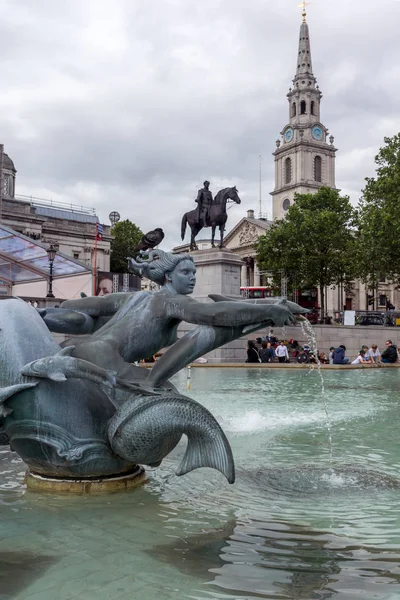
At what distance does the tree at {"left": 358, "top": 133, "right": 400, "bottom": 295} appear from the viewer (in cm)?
3791

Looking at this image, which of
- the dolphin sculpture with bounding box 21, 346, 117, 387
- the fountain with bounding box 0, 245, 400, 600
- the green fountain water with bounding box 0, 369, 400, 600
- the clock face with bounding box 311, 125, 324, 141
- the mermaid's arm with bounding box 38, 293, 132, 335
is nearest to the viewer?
the green fountain water with bounding box 0, 369, 400, 600

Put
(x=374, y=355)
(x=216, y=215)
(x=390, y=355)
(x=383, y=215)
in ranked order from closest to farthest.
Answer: (x=390, y=355) → (x=374, y=355) → (x=216, y=215) → (x=383, y=215)

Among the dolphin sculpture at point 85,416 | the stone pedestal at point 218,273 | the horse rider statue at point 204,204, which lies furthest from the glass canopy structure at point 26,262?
the dolphin sculpture at point 85,416

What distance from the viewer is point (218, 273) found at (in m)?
28.0

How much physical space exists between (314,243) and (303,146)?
43.3m

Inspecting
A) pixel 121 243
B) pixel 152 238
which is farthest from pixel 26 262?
pixel 121 243

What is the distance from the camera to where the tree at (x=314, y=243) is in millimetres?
57812

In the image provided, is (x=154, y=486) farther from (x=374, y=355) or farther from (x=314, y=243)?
(x=314, y=243)

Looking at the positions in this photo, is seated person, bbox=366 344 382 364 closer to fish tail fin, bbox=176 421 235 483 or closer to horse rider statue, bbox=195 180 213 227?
horse rider statue, bbox=195 180 213 227

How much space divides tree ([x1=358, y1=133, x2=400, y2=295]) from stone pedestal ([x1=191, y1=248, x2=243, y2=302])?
14.2m

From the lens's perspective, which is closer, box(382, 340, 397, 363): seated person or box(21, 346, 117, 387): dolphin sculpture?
box(21, 346, 117, 387): dolphin sculpture

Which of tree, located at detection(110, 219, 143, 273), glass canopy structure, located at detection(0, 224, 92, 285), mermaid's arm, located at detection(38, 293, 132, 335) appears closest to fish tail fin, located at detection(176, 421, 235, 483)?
mermaid's arm, located at detection(38, 293, 132, 335)

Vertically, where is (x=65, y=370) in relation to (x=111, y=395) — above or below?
above

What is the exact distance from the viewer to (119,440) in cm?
441
